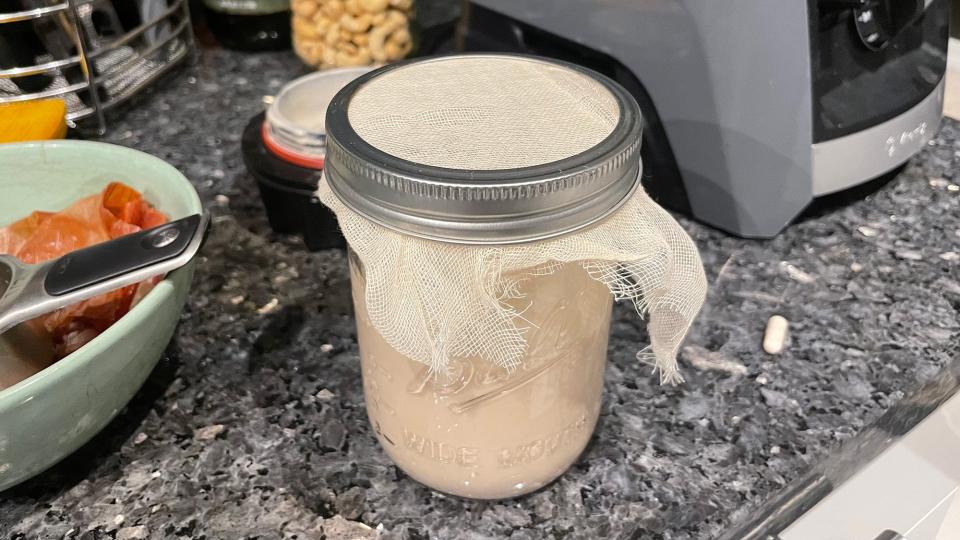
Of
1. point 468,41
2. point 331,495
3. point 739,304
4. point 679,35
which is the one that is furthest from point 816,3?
point 331,495

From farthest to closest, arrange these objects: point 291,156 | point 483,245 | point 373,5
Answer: point 373,5, point 291,156, point 483,245

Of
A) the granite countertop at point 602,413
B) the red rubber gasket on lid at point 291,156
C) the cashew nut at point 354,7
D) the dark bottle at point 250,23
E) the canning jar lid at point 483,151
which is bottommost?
the granite countertop at point 602,413

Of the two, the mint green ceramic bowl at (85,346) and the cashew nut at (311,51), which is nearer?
the mint green ceramic bowl at (85,346)

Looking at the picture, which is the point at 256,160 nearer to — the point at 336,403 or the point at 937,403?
the point at 336,403

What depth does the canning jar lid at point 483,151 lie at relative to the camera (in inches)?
12.2

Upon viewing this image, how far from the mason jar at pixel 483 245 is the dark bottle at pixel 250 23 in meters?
0.50

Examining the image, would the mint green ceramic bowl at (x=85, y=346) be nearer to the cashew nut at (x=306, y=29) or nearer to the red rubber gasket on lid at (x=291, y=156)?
the red rubber gasket on lid at (x=291, y=156)

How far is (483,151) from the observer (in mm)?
332

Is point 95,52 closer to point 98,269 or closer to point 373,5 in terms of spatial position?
point 373,5

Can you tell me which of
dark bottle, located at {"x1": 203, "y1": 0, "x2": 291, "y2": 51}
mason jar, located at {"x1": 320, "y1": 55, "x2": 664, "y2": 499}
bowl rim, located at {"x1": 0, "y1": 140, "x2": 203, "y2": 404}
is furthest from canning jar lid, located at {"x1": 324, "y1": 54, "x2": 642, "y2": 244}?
dark bottle, located at {"x1": 203, "y1": 0, "x2": 291, "y2": 51}

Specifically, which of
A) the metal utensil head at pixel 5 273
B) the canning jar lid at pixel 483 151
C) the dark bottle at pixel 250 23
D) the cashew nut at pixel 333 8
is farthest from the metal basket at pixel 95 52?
the canning jar lid at pixel 483 151

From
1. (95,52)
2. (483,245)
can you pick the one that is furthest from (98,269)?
(95,52)

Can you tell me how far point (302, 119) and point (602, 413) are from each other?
1.06 ft

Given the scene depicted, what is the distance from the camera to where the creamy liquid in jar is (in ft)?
1.18
